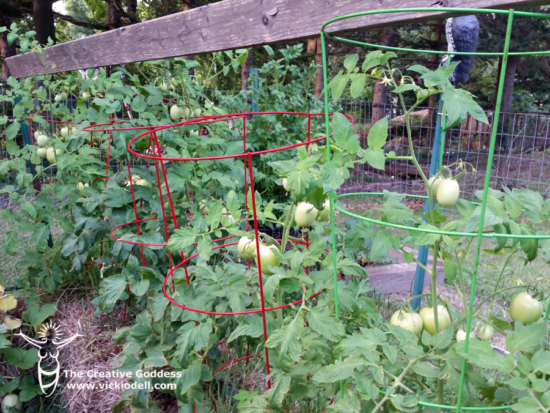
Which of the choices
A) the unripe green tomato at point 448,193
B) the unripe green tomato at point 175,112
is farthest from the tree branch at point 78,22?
the unripe green tomato at point 448,193

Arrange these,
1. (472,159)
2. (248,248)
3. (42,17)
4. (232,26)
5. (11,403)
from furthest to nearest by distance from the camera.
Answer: (472,159)
(42,17)
(11,403)
(232,26)
(248,248)

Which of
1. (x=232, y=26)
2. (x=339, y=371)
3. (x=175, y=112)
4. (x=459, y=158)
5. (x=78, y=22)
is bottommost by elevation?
(x=459, y=158)

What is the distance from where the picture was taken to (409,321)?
94 centimetres

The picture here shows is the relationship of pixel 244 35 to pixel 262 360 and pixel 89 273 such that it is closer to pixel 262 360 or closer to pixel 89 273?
pixel 262 360

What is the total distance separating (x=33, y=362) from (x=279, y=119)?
229 centimetres

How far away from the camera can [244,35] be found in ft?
4.82

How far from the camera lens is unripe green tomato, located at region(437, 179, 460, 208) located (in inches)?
33.3

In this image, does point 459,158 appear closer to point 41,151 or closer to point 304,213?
point 41,151

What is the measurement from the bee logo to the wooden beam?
1.34 metres

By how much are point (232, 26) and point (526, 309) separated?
4.22 ft

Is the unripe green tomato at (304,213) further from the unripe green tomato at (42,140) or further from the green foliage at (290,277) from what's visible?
the unripe green tomato at (42,140)

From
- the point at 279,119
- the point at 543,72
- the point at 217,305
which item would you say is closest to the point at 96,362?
the point at 217,305

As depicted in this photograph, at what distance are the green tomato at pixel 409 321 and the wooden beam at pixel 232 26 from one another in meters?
0.70

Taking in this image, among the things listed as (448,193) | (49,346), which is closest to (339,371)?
(448,193)
